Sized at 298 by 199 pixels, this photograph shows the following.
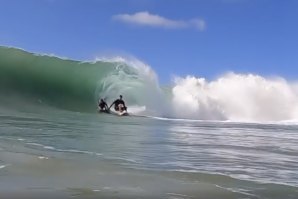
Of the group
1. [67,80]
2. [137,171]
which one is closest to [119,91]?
[67,80]

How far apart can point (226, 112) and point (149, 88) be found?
4869mm

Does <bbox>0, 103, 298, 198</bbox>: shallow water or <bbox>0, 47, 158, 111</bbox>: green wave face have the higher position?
<bbox>0, 47, 158, 111</bbox>: green wave face

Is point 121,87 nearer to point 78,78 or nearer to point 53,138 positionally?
point 78,78

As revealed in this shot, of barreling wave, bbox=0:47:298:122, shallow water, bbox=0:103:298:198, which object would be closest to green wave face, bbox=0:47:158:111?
barreling wave, bbox=0:47:298:122

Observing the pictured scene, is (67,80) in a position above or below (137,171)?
above

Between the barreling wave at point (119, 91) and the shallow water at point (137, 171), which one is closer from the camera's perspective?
the shallow water at point (137, 171)

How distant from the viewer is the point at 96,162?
17.8ft

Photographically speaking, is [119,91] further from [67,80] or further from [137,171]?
[137,171]

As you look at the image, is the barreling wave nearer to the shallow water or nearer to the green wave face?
the green wave face

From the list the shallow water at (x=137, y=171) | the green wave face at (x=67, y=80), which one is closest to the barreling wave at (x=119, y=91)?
the green wave face at (x=67, y=80)

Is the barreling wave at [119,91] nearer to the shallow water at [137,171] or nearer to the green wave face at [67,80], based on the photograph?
the green wave face at [67,80]

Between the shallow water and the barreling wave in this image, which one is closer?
the shallow water

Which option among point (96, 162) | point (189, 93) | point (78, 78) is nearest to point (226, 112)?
point (189, 93)

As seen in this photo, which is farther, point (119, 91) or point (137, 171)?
point (119, 91)
